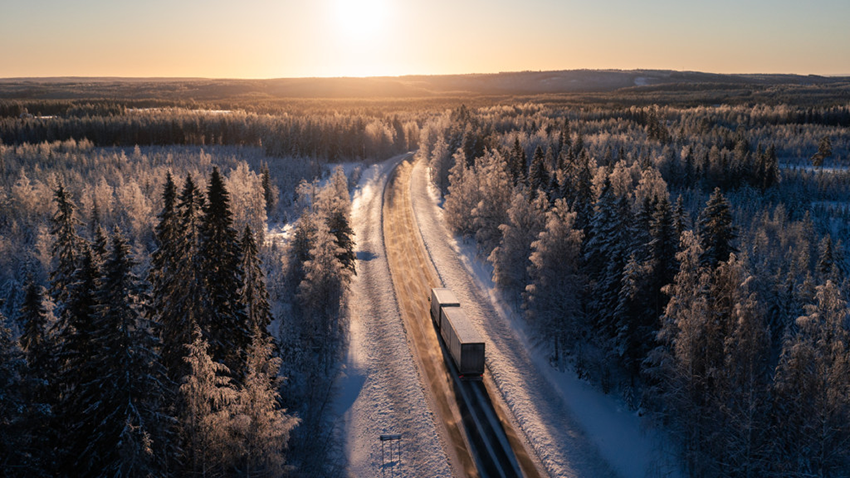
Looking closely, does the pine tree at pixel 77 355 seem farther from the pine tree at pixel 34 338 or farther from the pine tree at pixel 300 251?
the pine tree at pixel 300 251

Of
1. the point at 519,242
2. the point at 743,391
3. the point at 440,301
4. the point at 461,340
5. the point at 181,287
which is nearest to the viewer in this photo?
the point at 743,391

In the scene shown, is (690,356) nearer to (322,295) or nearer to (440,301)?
(440,301)

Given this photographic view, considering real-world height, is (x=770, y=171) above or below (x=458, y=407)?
above

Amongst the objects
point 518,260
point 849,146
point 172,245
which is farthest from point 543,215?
point 849,146

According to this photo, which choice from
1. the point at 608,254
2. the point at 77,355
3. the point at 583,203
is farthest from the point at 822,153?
the point at 77,355

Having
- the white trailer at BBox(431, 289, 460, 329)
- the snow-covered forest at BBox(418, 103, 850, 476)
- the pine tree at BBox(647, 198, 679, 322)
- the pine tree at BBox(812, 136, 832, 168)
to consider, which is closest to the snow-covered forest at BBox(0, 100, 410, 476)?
the white trailer at BBox(431, 289, 460, 329)

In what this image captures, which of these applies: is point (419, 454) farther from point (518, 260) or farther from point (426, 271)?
point (426, 271)

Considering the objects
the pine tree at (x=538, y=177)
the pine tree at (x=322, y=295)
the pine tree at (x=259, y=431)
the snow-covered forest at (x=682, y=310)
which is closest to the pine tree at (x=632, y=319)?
the snow-covered forest at (x=682, y=310)
